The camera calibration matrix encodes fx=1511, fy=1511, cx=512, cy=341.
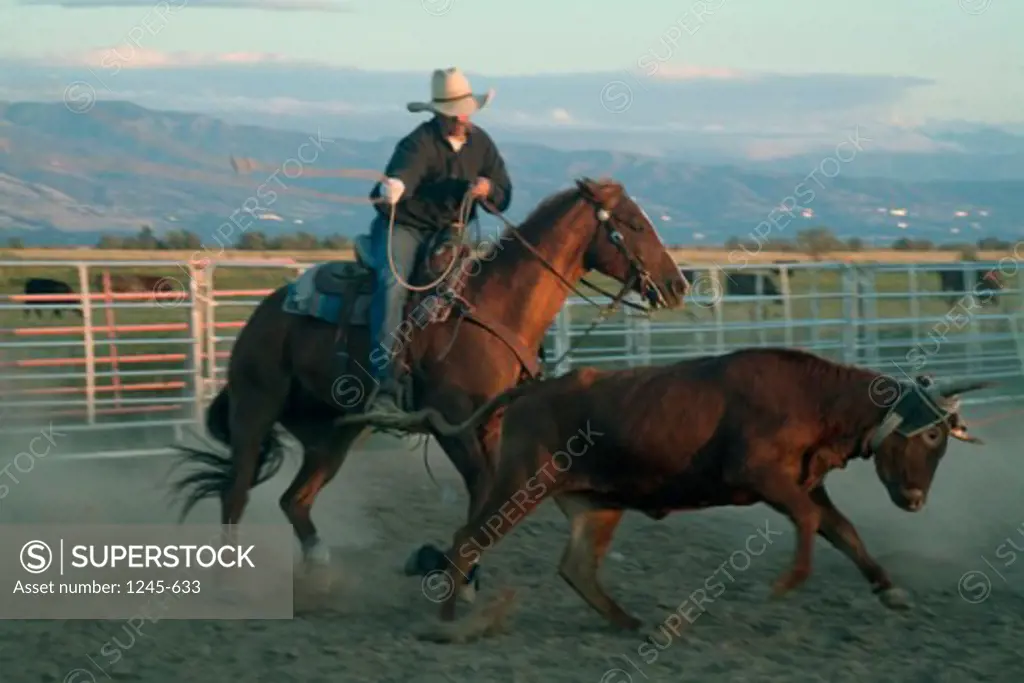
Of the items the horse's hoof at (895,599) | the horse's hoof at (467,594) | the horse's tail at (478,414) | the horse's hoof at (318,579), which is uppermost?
the horse's tail at (478,414)

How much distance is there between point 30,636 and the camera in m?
5.38

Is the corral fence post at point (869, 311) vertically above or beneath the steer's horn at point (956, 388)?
beneath

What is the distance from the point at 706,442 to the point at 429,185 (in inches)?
77.2

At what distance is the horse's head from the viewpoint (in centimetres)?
671

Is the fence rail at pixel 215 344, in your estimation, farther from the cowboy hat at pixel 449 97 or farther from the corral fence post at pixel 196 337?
the cowboy hat at pixel 449 97

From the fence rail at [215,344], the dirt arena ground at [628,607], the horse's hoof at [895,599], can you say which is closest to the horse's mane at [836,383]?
the horse's hoof at [895,599]

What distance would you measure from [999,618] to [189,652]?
2.93 metres

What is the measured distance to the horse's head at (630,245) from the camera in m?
6.71

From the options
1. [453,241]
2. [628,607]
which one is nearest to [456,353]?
[453,241]

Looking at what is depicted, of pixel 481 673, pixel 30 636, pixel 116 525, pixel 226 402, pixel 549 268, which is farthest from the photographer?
pixel 116 525

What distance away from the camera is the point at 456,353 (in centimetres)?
648

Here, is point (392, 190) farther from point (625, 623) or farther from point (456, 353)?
point (625, 623)

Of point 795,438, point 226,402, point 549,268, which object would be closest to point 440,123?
point 549,268

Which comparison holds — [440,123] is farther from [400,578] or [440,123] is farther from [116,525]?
[116,525]
